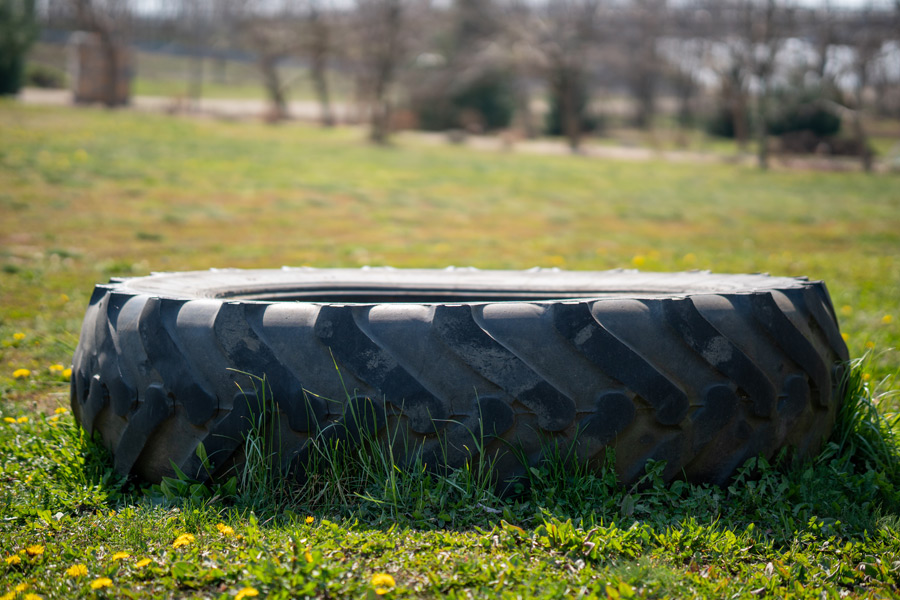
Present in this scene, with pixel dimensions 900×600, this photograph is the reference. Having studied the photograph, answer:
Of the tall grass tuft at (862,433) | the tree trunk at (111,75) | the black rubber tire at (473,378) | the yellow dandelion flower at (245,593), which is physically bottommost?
the yellow dandelion flower at (245,593)

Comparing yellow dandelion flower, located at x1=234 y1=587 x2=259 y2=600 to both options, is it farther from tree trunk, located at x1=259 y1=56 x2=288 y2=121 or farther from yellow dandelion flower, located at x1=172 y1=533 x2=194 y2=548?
tree trunk, located at x1=259 y1=56 x2=288 y2=121

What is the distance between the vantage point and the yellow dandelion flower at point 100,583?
184cm

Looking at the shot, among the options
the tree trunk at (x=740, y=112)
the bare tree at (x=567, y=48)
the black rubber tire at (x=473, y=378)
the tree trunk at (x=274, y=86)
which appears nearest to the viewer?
the black rubber tire at (x=473, y=378)

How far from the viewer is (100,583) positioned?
1.85 meters

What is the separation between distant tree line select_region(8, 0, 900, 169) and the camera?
87.5 ft

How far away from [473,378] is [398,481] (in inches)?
14.8

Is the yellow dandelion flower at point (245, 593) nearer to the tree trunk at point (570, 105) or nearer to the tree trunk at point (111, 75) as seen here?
the tree trunk at point (570, 105)

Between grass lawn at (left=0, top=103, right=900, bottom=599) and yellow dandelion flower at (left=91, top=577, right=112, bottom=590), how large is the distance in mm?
16

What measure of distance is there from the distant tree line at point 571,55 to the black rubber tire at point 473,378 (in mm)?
23019

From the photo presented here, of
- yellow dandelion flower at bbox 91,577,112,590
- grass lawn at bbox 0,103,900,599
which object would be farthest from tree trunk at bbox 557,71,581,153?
yellow dandelion flower at bbox 91,577,112,590

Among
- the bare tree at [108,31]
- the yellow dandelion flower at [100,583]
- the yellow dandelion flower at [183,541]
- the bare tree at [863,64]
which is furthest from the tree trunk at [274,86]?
the yellow dandelion flower at [100,583]

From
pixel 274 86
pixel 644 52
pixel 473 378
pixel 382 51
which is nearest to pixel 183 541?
pixel 473 378

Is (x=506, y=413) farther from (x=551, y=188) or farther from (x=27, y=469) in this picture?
(x=551, y=188)

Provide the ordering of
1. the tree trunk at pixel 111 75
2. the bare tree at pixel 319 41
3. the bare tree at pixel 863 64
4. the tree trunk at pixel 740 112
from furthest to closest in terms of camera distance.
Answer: the bare tree at pixel 319 41 → the tree trunk at pixel 740 112 → the tree trunk at pixel 111 75 → the bare tree at pixel 863 64
